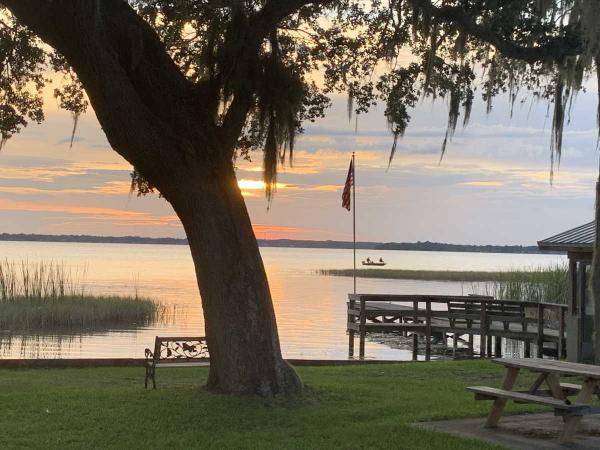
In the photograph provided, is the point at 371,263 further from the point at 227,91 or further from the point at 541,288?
the point at 227,91

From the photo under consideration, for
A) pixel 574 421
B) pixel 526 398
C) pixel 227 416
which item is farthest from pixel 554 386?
pixel 227 416

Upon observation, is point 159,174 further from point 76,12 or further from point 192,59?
point 192,59

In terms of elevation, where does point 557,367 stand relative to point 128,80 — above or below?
below

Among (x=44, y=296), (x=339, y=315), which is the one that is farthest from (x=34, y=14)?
(x=339, y=315)

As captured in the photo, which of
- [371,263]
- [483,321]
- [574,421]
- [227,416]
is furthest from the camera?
[371,263]

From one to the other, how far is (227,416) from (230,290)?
1.57 meters

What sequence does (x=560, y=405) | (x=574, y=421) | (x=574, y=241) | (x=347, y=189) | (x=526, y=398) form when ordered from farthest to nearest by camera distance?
(x=347, y=189), (x=574, y=241), (x=526, y=398), (x=574, y=421), (x=560, y=405)

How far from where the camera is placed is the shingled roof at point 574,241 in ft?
53.0

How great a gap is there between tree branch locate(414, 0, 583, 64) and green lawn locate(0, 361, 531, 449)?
3983 mm

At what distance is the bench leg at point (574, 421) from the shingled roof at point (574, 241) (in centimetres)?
885

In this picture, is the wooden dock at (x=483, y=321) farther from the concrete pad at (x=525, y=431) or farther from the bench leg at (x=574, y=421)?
the bench leg at (x=574, y=421)

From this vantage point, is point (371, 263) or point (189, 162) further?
point (371, 263)

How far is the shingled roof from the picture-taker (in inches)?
636

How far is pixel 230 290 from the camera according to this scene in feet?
31.0
